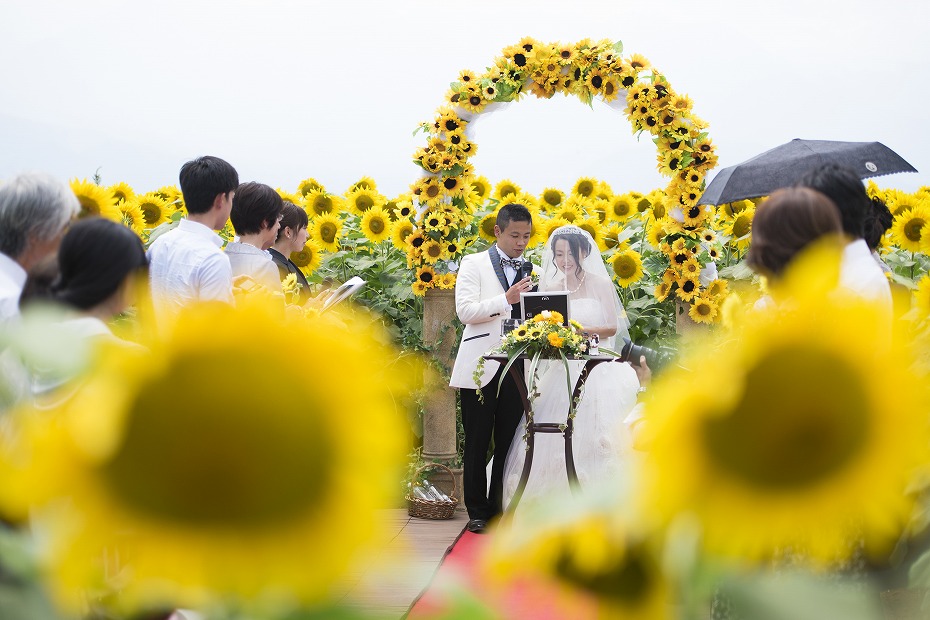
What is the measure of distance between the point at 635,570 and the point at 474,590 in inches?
3.1

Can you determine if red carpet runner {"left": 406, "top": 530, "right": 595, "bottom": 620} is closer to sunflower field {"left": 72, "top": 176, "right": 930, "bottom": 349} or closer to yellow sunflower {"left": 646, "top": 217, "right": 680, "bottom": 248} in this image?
sunflower field {"left": 72, "top": 176, "right": 930, "bottom": 349}

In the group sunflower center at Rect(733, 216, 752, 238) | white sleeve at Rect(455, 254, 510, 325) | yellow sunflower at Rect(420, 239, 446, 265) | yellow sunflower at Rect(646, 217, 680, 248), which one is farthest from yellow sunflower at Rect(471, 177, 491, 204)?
white sleeve at Rect(455, 254, 510, 325)

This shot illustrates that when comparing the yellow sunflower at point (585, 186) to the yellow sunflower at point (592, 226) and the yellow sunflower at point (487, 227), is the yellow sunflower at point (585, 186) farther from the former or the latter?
the yellow sunflower at point (487, 227)

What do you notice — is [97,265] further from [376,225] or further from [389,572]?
[376,225]

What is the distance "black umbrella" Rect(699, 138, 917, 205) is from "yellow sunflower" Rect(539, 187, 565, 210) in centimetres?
260

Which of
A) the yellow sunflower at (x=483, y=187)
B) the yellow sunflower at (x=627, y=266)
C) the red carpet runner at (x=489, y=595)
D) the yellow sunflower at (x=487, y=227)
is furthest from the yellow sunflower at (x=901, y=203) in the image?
the red carpet runner at (x=489, y=595)

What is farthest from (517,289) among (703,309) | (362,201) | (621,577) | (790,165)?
(621,577)

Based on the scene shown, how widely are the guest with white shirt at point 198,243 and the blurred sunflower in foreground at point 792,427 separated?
2.94m

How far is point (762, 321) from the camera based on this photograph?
354 mm

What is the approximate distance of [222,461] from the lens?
1.01 feet

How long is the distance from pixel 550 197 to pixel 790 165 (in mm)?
3360

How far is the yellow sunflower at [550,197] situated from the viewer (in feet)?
31.9

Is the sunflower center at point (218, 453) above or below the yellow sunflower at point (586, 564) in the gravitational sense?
above

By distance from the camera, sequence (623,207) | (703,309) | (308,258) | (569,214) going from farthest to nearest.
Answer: (623,207)
(569,214)
(308,258)
(703,309)
